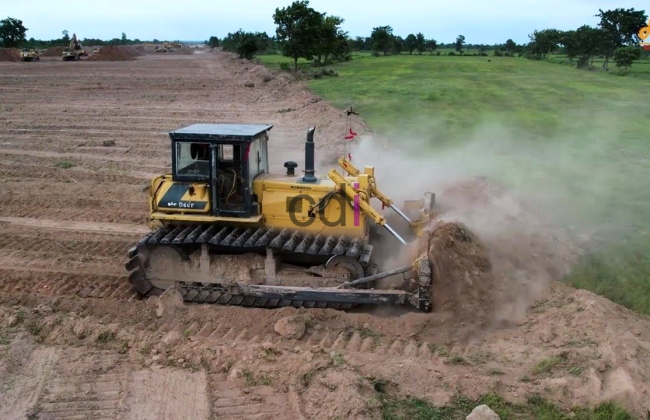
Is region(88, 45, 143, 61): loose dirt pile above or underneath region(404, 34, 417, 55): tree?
underneath

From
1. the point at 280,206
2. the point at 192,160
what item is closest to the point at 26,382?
the point at 192,160

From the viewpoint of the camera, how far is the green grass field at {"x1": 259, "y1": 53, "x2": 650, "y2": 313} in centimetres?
1116

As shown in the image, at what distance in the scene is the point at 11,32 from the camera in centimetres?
8988

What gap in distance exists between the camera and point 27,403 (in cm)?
660

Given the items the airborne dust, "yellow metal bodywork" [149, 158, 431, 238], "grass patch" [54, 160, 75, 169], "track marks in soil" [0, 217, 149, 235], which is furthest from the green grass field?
"grass patch" [54, 160, 75, 169]

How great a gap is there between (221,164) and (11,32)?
312ft

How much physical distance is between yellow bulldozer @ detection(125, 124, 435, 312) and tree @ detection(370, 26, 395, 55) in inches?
3360

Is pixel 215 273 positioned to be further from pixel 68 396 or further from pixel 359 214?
pixel 68 396

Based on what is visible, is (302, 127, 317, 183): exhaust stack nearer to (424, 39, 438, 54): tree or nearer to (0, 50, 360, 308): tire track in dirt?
(0, 50, 360, 308): tire track in dirt

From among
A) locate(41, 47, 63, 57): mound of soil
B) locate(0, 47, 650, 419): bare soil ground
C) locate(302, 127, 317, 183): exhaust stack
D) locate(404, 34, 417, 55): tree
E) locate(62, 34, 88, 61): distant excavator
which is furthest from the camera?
locate(404, 34, 417, 55): tree

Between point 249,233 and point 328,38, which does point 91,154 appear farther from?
point 328,38

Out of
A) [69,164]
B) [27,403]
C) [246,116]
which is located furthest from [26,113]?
[27,403]

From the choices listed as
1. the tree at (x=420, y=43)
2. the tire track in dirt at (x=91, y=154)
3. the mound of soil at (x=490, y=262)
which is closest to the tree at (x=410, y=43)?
the tree at (x=420, y=43)

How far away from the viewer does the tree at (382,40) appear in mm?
91188
